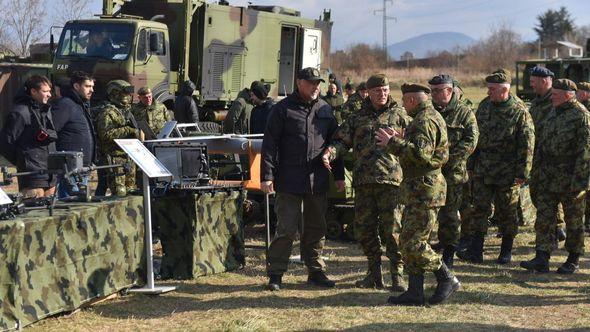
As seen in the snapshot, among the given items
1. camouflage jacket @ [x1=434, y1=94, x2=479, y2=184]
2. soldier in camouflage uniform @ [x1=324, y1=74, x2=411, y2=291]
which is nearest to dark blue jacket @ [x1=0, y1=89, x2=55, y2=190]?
soldier in camouflage uniform @ [x1=324, y1=74, x2=411, y2=291]

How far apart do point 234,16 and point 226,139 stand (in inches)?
323

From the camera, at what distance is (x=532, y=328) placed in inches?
266

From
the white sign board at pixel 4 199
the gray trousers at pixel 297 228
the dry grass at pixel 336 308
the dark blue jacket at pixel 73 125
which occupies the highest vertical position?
the dark blue jacket at pixel 73 125

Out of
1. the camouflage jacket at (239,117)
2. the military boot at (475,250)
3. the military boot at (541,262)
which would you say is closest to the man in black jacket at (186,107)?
the camouflage jacket at (239,117)

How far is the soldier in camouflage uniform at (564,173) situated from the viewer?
850cm

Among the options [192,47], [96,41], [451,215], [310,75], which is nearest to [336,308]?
[451,215]

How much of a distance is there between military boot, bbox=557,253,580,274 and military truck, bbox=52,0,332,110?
851cm

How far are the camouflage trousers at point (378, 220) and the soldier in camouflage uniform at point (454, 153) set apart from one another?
1.03 metres

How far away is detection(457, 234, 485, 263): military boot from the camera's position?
9297mm

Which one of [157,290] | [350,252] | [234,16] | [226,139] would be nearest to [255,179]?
[226,139]

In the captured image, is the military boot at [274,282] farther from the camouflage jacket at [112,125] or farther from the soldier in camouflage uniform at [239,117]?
the soldier in camouflage uniform at [239,117]

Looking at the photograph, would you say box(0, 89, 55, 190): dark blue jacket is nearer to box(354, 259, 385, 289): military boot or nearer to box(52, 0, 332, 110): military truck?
box(354, 259, 385, 289): military boot

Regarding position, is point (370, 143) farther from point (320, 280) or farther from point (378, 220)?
point (320, 280)

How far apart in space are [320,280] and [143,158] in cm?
199
